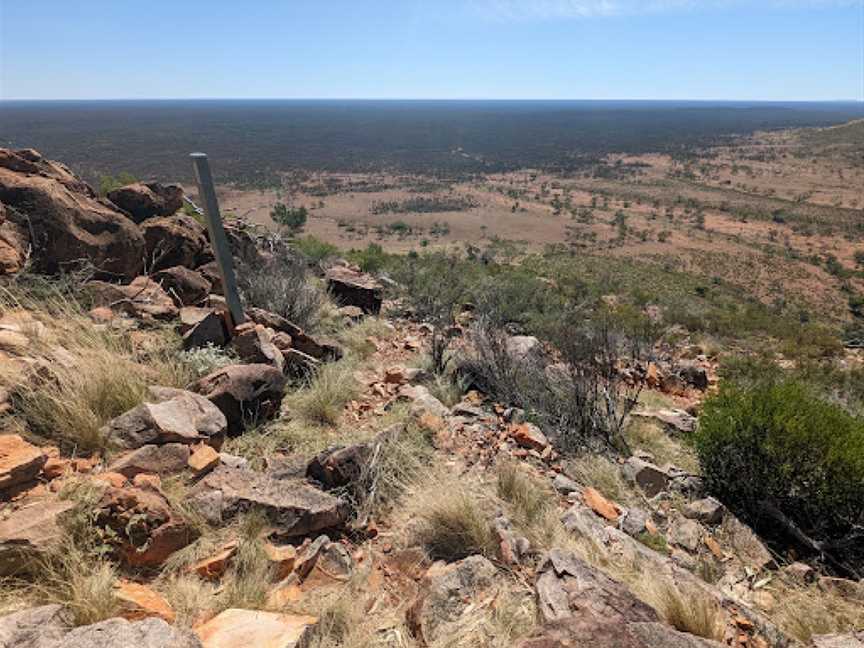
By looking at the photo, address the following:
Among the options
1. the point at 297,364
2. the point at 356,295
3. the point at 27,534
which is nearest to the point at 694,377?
the point at 356,295

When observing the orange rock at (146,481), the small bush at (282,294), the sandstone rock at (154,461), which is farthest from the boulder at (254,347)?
the orange rock at (146,481)

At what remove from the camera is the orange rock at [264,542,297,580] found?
2.90 meters

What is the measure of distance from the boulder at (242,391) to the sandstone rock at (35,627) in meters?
2.10

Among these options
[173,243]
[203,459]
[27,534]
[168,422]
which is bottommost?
[203,459]

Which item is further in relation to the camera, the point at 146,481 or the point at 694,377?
the point at 694,377

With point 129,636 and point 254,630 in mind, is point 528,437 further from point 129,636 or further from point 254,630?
point 129,636

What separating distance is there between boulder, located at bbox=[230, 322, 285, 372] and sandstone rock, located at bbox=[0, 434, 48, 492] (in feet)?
6.97

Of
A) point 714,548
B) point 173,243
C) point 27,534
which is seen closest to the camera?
point 27,534

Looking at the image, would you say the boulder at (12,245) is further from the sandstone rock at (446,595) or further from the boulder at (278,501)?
the sandstone rock at (446,595)

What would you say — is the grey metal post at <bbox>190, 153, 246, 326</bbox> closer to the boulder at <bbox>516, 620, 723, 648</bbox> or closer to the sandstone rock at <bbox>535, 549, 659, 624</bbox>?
the sandstone rock at <bbox>535, 549, 659, 624</bbox>

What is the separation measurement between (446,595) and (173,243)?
6089mm

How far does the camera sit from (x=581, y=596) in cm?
261

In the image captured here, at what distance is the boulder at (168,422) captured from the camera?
349 cm

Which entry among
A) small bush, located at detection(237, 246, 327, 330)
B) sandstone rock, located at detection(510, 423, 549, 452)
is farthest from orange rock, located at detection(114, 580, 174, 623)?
small bush, located at detection(237, 246, 327, 330)
